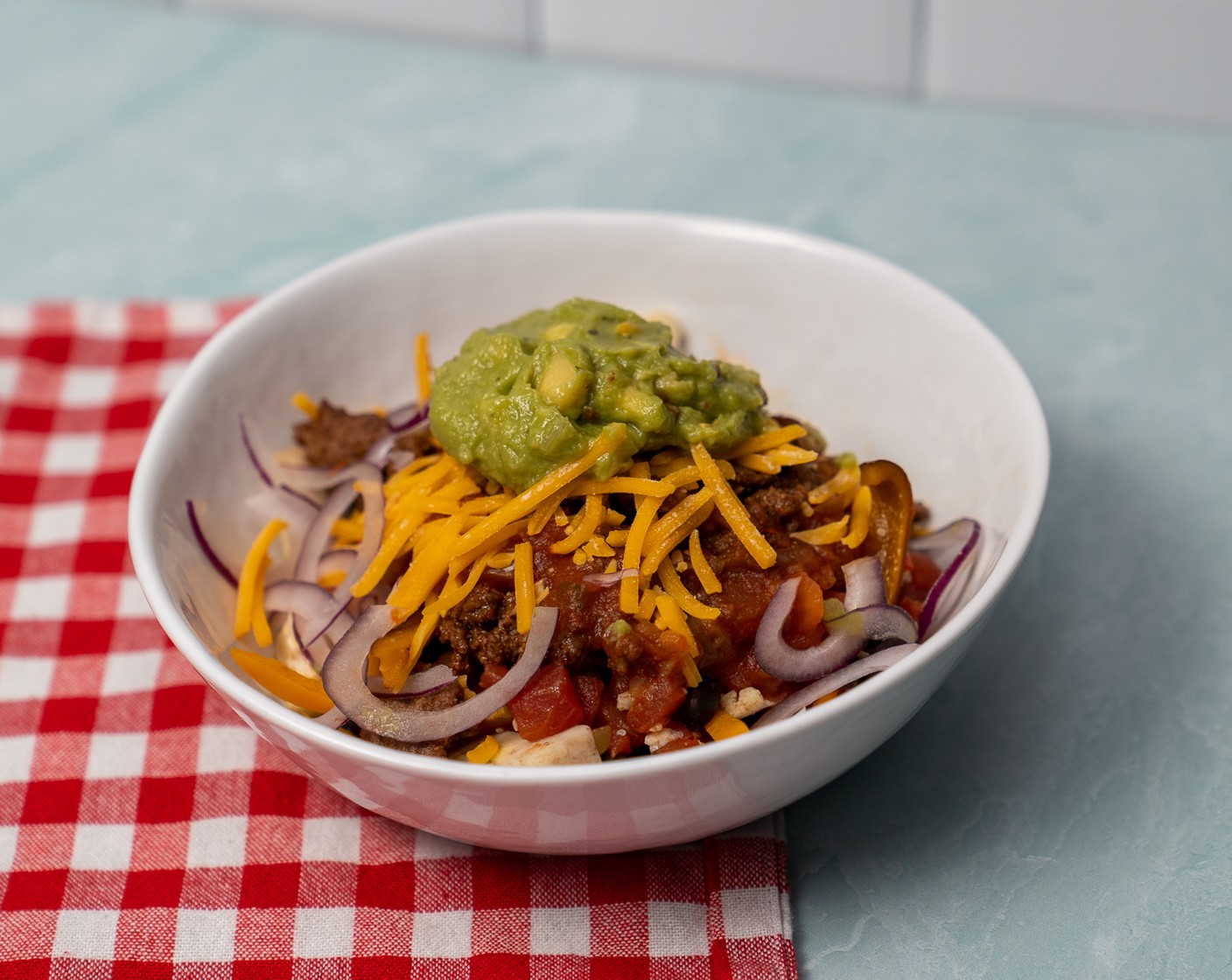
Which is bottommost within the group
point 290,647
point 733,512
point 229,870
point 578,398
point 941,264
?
point 229,870

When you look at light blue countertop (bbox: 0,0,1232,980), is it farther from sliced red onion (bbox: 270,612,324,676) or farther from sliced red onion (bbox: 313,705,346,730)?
sliced red onion (bbox: 270,612,324,676)

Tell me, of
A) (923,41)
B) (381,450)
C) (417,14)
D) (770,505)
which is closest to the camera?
(770,505)

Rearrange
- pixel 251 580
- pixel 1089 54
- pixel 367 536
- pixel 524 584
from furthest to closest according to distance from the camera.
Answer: pixel 1089 54 → pixel 251 580 → pixel 367 536 → pixel 524 584

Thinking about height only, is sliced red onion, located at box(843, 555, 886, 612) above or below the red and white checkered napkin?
above

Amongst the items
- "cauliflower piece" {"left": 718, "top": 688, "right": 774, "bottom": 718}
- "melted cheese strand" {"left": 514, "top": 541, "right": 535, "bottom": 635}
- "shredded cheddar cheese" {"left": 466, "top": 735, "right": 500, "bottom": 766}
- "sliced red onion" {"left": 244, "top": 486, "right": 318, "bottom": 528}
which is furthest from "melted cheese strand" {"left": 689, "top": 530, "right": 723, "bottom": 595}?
"sliced red onion" {"left": 244, "top": 486, "right": 318, "bottom": 528}

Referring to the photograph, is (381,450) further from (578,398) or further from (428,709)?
(428,709)

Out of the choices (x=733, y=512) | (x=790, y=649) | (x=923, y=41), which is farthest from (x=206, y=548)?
(x=923, y=41)
